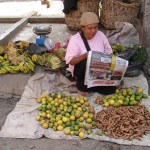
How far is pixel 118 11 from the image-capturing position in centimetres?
628

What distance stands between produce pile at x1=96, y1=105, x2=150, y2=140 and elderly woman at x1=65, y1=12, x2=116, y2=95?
22.7 inches

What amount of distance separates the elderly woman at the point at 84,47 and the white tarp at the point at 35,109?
221mm

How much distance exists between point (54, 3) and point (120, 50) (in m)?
5.72

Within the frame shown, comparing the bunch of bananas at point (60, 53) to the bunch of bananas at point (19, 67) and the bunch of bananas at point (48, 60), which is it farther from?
the bunch of bananas at point (19, 67)

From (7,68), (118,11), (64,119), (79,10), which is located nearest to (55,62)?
(7,68)

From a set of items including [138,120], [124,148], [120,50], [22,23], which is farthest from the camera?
[22,23]

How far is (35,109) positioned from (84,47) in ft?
3.63

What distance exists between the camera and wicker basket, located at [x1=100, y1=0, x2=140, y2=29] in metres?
6.20

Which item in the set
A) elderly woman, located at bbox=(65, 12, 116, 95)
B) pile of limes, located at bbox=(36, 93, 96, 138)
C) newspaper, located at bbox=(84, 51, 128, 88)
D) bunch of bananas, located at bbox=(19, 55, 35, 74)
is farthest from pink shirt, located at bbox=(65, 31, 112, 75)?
bunch of bananas, located at bbox=(19, 55, 35, 74)

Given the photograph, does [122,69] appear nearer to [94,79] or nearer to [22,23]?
[94,79]

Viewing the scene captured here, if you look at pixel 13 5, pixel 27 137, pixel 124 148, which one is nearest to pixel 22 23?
pixel 13 5

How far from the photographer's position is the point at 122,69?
13.0 ft

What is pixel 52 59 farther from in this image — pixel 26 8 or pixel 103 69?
pixel 26 8

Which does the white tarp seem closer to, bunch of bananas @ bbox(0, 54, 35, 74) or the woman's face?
bunch of bananas @ bbox(0, 54, 35, 74)
